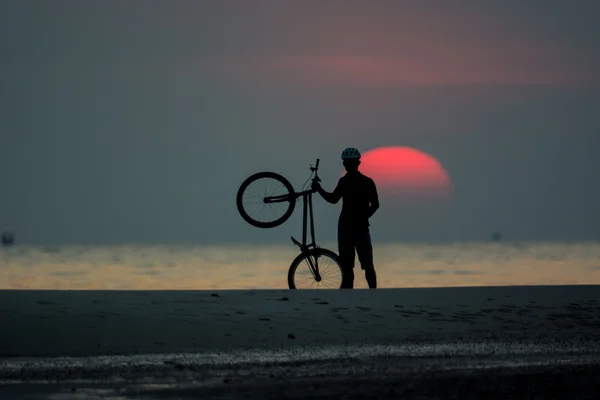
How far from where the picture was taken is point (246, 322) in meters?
13.0

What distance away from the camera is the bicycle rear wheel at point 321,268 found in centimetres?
1783

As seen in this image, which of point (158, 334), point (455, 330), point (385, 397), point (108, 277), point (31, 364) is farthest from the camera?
point (108, 277)

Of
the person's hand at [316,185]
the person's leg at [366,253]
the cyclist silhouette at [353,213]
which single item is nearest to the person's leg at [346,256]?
the cyclist silhouette at [353,213]

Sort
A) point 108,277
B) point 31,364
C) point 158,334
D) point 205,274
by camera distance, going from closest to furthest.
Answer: point 31,364 < point 158,334 < point 108,277 < point 205,274

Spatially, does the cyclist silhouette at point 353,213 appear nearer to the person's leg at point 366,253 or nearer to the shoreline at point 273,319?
the person's leg at point 366,253

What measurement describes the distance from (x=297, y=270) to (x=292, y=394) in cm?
901

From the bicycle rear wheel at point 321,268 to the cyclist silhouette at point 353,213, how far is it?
0.16 m

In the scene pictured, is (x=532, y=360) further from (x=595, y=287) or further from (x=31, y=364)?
(x=595, y=287)

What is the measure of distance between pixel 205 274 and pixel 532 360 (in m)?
36.5

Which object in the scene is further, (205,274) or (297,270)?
(205,274)

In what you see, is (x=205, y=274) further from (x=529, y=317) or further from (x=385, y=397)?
(x=385, y=397)

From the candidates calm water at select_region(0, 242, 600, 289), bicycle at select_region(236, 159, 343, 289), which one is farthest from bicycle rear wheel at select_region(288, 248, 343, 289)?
Answer: calm water at select_region(0, 242, 600, 289)

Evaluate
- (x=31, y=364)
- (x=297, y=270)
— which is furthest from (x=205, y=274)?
(x=31, y=364)

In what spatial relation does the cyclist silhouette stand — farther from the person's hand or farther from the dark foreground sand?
the dark foreground sand
